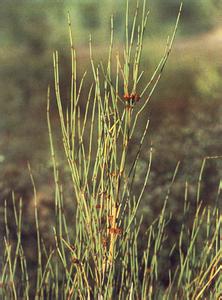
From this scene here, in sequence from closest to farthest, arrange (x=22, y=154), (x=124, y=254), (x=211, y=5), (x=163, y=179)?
(x=124, y=254) < (x=163, y=179) < (x=22, y=154) < (x=211, y=5)

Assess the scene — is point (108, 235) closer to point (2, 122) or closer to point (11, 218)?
point (11, 218)

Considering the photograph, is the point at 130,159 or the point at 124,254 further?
the point at 130,159

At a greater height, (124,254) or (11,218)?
(124,254)

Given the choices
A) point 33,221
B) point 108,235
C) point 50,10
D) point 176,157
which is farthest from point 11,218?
point 108,235

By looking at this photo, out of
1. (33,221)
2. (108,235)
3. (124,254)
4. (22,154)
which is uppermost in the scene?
(108,235)

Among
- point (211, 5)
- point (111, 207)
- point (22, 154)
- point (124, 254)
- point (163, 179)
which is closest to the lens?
point (111, 207)

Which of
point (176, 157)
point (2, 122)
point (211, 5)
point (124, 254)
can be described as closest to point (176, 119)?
point (176, 157)
